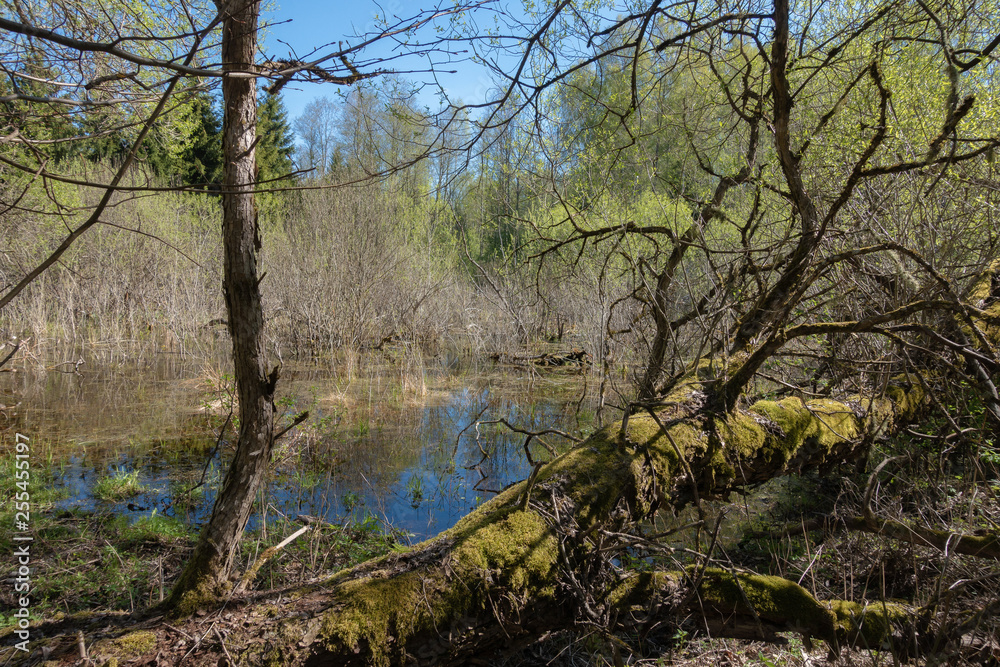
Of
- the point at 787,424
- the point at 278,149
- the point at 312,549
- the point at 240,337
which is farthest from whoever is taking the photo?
the point at 278,149

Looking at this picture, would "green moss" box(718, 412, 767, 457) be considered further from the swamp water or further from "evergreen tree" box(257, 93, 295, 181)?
"evergreen tree" box(257, 93, 295, 181)

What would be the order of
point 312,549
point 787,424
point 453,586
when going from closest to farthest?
point 453,586
point 787,424
point 312,549

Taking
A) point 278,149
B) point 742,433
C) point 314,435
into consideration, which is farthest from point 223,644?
point 278,149

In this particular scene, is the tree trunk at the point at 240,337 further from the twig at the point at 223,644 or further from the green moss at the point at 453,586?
the green moss at the point at 453,586

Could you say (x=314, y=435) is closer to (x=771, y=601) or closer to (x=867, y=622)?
(x=771, y=601)

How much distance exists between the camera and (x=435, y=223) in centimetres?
1195

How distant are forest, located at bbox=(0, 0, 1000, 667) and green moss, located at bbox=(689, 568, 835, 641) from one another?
0.01 m

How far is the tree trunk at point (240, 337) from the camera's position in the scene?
7.02 ft

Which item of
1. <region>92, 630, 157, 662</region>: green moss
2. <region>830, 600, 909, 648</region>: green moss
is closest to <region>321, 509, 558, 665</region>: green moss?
<region>92, 630, 157, 662</region>: green moss

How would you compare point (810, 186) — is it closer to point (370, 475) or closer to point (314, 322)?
point (370, 475)

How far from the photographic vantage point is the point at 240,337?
7.34ft

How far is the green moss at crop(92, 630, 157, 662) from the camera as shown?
1.70 m

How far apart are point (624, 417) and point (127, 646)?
2073 millimetres

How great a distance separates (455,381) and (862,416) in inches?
278
